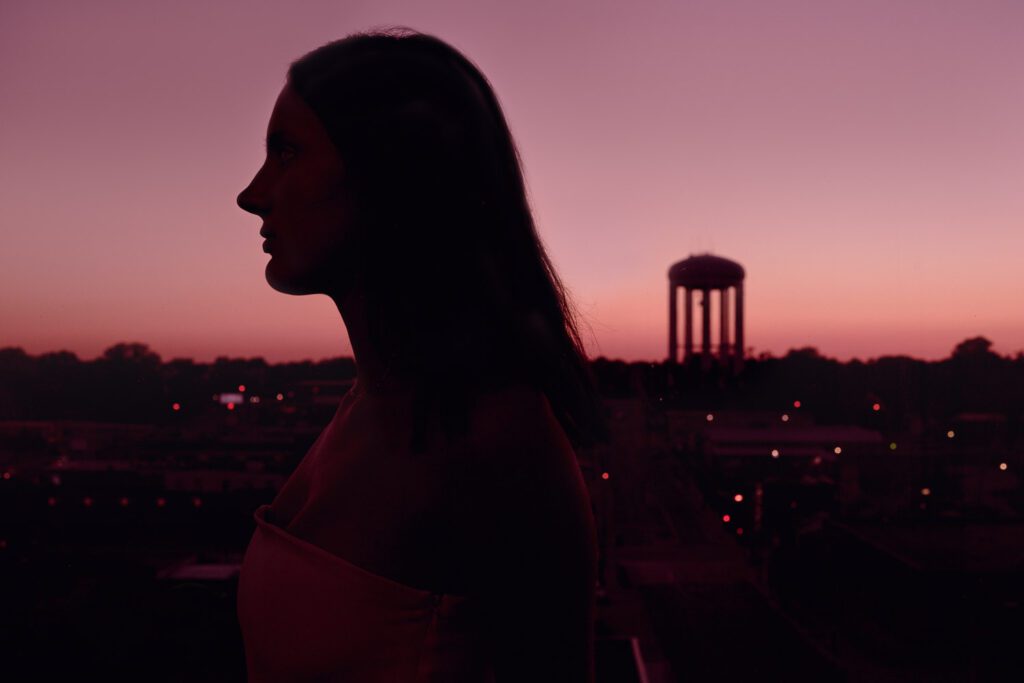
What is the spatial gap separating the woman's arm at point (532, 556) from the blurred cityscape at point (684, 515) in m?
0.58

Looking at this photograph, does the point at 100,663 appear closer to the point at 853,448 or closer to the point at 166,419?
the point at 166,419

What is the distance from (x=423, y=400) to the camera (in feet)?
1.70

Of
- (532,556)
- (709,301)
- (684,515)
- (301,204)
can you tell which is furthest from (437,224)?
(684,515)

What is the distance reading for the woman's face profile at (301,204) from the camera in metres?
0.56

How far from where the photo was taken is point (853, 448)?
13.5 m

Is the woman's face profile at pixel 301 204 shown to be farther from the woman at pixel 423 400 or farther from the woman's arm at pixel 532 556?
the woman's arm at pixel 532 556

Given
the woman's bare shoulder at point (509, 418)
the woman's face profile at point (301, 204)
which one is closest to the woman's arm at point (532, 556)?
the woman's bare shoulder at point (509, 418)

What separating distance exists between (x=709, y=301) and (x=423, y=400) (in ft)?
20.6

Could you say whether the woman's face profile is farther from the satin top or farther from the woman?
the satin top

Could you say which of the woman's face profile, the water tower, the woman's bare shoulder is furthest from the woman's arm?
the water tower

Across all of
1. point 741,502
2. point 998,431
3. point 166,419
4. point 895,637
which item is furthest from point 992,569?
point 166,419

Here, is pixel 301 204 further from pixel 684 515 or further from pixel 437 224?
pixel 684 515

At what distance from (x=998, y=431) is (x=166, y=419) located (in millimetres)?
11983

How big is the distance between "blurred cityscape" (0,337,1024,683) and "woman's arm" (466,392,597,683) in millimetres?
576
